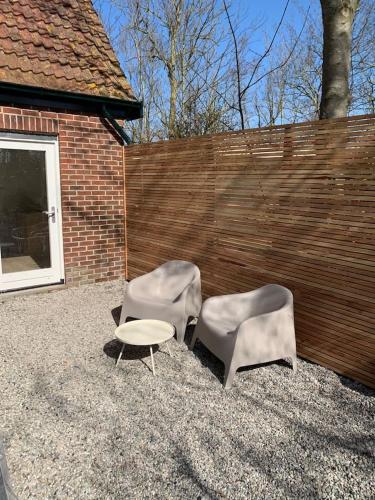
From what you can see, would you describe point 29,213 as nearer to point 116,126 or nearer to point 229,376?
point 116,126

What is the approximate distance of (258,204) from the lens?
14.0 feet

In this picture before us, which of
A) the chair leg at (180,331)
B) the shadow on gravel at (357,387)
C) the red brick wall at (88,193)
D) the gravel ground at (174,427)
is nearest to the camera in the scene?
the gravel ground at (174,427)

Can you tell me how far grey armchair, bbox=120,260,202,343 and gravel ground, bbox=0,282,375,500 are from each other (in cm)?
36

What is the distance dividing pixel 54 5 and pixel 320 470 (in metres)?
7.57

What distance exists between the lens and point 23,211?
579 cm

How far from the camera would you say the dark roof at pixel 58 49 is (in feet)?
18.3

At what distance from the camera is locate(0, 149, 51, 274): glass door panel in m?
5.58

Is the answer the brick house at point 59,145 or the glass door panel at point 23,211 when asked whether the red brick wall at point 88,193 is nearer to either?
the brick house at point 59,145

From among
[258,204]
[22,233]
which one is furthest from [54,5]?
[258,204]

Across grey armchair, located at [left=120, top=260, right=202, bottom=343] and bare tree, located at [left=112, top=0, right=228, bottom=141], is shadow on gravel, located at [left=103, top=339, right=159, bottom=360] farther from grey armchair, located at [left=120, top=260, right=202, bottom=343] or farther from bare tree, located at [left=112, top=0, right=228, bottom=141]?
bare tree, located at [left=112, top=0, right=228, bottom=141]

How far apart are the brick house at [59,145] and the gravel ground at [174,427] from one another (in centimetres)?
221

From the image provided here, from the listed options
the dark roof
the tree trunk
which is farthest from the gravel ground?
the dark roof

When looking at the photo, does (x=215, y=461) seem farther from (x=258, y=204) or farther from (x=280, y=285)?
(x=258, y=204)

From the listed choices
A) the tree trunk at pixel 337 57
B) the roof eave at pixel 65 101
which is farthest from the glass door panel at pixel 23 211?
the tree trunk at pixel 337 57
